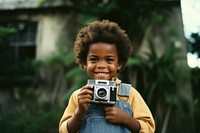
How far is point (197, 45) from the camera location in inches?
324

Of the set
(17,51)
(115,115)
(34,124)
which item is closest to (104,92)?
(115,115)

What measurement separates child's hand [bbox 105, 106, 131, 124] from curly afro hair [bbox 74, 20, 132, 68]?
0.34 m

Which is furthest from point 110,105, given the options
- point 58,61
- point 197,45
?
point 58,61

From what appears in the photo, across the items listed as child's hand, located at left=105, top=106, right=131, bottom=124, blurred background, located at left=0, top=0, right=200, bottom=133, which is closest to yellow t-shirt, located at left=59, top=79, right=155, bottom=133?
child's hand, located at left=105, top=106, right=131, bottom=124

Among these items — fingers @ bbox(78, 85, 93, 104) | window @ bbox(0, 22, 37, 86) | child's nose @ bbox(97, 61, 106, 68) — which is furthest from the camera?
window @ bbox(0, 22, 37, 86)

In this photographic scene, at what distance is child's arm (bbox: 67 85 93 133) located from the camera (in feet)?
5.93

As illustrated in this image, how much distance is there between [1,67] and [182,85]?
475cm

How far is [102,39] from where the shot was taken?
6.52ft

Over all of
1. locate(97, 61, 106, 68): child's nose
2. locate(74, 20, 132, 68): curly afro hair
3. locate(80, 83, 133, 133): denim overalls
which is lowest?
locate(80, 83, 133, 133): denim overalls

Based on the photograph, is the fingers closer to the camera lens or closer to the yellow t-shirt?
the camera lens

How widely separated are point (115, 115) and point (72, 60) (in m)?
8.04

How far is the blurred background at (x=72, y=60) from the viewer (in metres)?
9.11

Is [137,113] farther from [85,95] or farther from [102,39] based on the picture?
[102,39]

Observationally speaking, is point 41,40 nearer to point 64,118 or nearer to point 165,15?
point 165,15
